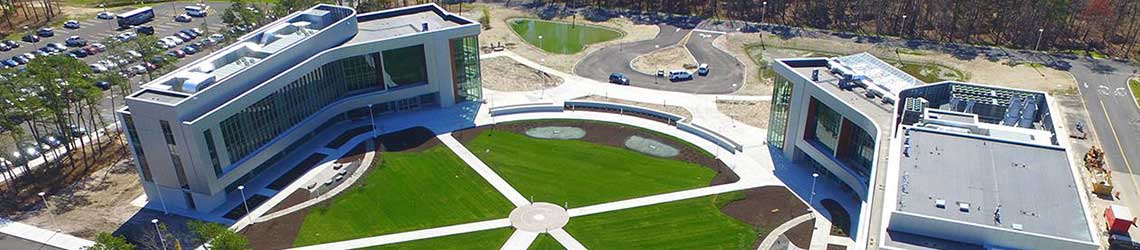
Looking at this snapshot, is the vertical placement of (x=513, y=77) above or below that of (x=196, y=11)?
below

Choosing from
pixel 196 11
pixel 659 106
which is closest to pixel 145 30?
pixel 196 11

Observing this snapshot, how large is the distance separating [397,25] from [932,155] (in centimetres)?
6271

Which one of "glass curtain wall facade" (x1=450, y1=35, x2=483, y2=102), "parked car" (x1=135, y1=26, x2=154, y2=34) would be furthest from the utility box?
"parked car" (x1=135, y1=26, x2=154, y2=34)

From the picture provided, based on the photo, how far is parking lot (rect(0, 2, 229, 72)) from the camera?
11488 centimetres

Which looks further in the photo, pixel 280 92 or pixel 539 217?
pixel 280 92

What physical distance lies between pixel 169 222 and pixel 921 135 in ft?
214

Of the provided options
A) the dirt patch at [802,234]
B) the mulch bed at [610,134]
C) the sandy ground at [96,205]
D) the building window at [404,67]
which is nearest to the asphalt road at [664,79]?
the mulch bed at [610,134]

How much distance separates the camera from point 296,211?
219 feet

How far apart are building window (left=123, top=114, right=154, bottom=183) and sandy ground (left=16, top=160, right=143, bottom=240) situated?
390 cm

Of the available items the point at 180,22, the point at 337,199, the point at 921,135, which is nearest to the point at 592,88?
the point at 337,199

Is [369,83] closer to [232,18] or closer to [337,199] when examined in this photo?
[337,199]

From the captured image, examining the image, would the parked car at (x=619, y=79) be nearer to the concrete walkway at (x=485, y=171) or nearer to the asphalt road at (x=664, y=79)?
the asphalt road at (x=664, y=79)

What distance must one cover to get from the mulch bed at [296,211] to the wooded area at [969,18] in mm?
72934

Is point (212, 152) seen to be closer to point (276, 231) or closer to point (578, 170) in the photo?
point (276, 231)
